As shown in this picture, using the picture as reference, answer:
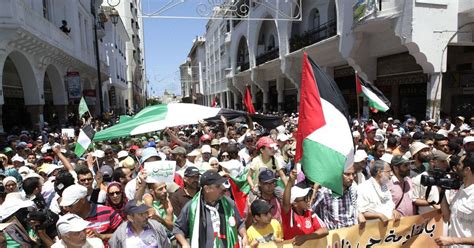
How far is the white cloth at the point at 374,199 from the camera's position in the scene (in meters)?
3.56

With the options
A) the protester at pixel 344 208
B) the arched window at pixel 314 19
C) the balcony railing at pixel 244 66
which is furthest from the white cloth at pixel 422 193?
the balcony railing at pixel 244 66

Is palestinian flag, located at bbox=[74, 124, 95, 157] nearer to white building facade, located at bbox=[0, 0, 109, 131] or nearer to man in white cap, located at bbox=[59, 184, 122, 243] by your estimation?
man in white cap, located at bbox=[59, 184, 122, 243]

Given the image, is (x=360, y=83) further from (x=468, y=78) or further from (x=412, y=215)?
(x=468, y=78)

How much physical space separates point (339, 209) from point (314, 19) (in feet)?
59.8

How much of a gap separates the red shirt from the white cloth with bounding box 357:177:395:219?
0.62m

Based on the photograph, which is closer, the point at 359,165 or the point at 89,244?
the point at 89,244

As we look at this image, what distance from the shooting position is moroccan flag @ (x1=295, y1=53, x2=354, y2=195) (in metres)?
2.95

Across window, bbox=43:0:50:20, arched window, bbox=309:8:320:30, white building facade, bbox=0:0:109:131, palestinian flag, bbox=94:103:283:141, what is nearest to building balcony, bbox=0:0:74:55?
white building facade, bbox=0:0:109:131

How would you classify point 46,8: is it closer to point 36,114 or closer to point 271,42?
point 36,114

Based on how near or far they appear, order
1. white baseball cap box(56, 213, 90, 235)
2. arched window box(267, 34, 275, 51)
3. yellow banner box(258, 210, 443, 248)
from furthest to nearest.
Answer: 1. arched window box(267, 34, 275, 51)
2. yellow banner box(258, 210, 443, 248)
3. white baseball cap box(56, 213, 90, 235)

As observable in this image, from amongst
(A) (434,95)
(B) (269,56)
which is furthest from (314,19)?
(A) (434,95)

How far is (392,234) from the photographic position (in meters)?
3.57

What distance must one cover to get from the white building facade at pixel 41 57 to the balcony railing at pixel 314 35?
11432mm

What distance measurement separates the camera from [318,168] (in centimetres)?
297
